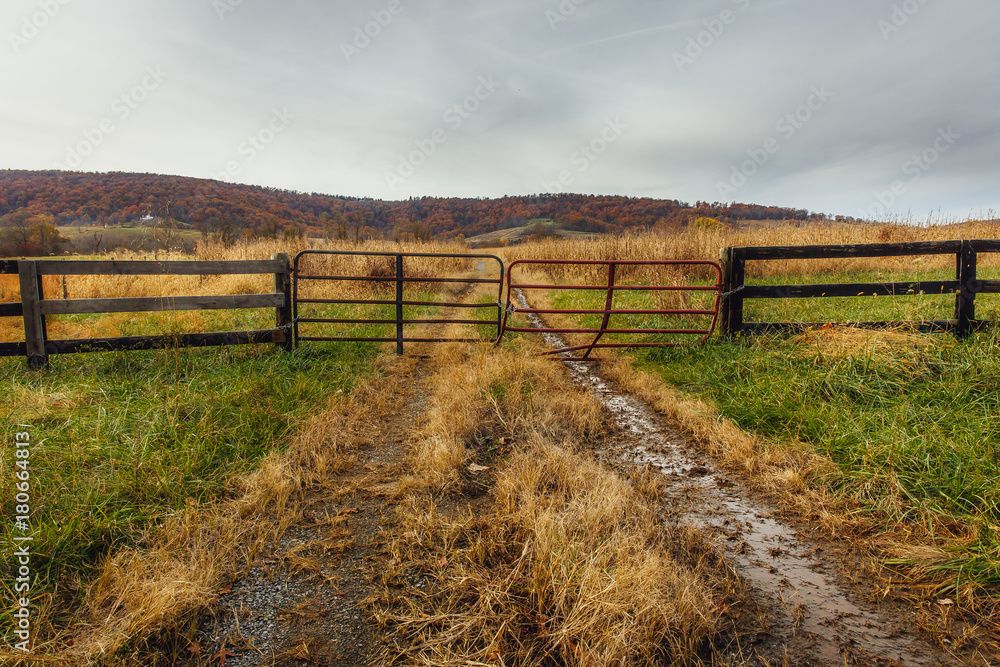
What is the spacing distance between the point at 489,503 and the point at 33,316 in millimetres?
5925

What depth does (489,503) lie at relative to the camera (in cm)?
302

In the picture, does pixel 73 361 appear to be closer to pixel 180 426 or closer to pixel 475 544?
pixel 180 426

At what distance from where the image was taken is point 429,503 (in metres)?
2.99

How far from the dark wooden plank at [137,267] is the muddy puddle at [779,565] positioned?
4945 millimetres

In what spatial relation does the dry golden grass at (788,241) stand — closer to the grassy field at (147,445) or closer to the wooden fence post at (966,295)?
the wooden fence post at (966,295)

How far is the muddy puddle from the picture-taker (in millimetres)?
1946

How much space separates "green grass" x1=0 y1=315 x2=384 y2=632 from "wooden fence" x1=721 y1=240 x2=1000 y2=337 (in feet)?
16.2

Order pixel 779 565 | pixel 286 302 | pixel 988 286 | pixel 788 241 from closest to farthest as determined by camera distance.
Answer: pixel 779 565 → pixel 988 286 → pixel 286 302 → pixel 788 241

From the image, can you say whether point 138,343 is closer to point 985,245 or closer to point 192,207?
point 985,245

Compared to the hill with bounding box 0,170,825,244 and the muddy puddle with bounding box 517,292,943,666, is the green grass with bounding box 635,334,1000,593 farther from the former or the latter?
the hill with bounding box 0,170,825,244

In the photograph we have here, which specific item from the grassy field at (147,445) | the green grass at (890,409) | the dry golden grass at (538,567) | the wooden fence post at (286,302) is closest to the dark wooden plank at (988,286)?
the green grass at (890,409)

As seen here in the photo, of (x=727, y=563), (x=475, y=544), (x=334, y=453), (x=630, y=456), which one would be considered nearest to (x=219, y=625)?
(x=475, y=544)

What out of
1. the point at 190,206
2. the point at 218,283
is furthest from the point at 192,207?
the point at 218,283

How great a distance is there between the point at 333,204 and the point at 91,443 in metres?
57.1
